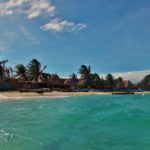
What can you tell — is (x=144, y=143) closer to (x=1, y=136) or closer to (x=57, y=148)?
(x=57, y=148)

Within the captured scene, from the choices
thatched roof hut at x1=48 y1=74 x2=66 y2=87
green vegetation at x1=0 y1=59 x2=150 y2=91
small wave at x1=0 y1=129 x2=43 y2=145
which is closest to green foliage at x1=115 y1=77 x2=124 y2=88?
green vegetation at x1=0 y1=59 x2=150 y2=91

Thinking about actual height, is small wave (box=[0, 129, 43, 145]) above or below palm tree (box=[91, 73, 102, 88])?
below

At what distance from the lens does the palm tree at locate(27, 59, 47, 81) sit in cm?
10125

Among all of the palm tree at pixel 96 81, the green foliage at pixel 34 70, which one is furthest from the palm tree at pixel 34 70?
the palm tree at pixel 96 81

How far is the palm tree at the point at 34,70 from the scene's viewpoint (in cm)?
10125

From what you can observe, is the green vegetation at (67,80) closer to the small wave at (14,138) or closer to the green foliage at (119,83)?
the green foliage at (119,83)

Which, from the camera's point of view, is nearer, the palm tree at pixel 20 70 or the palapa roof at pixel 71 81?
the palm tree at pixel 20 70

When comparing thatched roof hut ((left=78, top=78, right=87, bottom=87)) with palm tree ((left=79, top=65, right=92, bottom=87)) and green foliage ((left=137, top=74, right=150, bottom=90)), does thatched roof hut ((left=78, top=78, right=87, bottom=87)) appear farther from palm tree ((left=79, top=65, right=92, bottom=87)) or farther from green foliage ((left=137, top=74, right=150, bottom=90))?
green foliage ((left=137, top=74, right=150, bottom=90))

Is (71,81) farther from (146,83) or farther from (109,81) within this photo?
(146,83)

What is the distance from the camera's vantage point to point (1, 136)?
15.2 metres

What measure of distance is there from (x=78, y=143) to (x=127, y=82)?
160679mm

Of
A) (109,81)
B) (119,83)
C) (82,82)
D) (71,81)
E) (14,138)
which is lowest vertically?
(14,138)

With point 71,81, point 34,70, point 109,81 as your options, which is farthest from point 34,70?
point 109,81

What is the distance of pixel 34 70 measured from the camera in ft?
337
